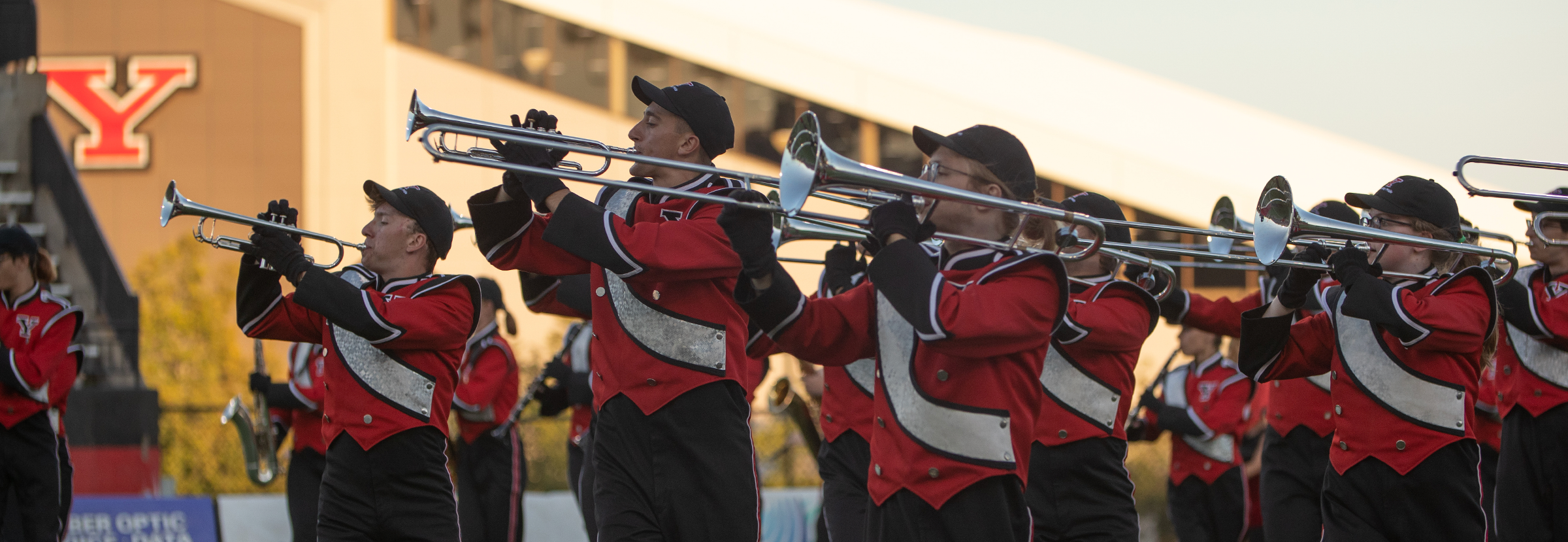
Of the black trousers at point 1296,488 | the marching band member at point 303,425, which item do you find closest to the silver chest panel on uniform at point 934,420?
the black trousers at point 1296,488

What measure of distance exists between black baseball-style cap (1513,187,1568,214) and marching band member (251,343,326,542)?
220 inches

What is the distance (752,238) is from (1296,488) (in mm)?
3725

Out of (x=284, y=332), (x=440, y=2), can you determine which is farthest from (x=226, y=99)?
(x=284, y=332)

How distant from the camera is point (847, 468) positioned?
6.06 m

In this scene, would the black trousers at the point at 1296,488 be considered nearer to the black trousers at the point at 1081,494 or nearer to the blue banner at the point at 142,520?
the black trousers at the point at 1081,494

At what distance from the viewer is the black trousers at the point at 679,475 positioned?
4215 millimetres

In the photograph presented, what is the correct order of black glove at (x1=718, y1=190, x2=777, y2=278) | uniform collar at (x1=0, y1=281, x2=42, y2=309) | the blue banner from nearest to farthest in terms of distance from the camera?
black glove at (x1=718, y1=190, x2=777, y2=278) → uniform collar at (x1=0, y1=281, x2=42, y2=309) → the blue banner

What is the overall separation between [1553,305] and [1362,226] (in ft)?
5.39

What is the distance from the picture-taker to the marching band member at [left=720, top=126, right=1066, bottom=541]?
3.45 metres

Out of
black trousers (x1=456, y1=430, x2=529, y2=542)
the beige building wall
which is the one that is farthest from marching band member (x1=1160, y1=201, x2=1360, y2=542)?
the beige building wall

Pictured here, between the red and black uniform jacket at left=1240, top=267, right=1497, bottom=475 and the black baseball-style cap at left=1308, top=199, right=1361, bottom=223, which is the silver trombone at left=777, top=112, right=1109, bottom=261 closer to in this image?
the red and black uniform jacket at left=1240, top=267, right=1497, bottom=475

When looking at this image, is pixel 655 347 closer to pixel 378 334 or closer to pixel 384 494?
pixel 378 334

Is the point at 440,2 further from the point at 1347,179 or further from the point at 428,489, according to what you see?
the point at 428,489

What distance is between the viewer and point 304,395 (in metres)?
7.28
